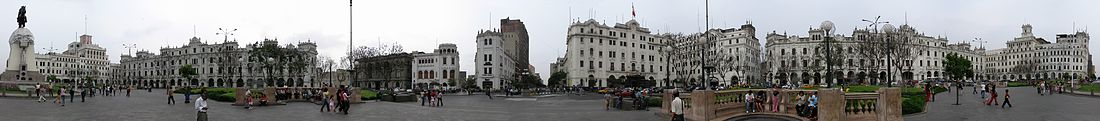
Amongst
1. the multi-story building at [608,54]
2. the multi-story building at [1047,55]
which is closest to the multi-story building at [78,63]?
the multi-story building at [608,54]

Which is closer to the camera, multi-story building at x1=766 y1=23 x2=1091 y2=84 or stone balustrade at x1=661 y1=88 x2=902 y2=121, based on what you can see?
stone balustrade at x1=661 y1=88 x2=902 y2=121

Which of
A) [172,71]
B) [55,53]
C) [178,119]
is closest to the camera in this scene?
[178,119]

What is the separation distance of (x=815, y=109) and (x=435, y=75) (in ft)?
311

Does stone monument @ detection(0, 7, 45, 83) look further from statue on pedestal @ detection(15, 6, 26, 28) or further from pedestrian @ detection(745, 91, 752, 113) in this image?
pedestrian @ detection(745, 91, 752, 113)

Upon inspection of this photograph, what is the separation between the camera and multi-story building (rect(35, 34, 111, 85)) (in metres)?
160

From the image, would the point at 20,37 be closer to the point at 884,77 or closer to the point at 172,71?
the point at 172,71

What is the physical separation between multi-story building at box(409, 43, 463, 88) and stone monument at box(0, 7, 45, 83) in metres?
54.6

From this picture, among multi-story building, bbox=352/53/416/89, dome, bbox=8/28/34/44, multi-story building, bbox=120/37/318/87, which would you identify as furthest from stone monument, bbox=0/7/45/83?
multi-story building, bbox=120/37/318/87

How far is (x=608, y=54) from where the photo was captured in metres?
110

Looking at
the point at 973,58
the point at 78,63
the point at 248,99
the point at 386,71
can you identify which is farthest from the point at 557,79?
the point at 78,63

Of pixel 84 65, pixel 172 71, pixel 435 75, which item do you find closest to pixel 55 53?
pixel 84 65

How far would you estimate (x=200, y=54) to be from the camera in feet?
406

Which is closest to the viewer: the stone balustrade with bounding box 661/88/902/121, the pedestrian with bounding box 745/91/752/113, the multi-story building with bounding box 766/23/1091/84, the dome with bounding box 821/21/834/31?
the stone balustrade with bounding box 661/88/902/121

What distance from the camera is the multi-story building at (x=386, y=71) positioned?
98469 millimetres
